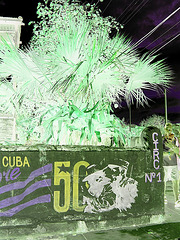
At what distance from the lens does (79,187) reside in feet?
14.0

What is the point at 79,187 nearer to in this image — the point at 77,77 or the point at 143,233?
the point at 143,233

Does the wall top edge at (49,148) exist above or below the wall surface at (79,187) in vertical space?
above

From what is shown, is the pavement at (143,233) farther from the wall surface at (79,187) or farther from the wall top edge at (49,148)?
the wall top edge at (49,148)

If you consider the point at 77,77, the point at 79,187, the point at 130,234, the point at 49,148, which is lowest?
the point at 130,234

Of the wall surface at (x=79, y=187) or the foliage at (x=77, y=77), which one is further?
the foliage at (x=77, y=77)

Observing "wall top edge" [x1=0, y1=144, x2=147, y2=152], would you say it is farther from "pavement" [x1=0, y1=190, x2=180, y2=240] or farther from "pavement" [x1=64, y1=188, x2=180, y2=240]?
"pavement" [x1=64, y1=188, x2=180, y2=240]

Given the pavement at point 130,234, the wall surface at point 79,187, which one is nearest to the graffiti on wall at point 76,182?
the wall surface at point 79,187

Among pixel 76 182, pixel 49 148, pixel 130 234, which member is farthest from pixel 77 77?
pixel 130 234

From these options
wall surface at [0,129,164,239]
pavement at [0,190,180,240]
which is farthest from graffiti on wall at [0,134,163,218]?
pavement at [0,190,180,240]

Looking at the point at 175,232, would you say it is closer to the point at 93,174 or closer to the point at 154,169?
the point at 154,169

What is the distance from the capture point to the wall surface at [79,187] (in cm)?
392

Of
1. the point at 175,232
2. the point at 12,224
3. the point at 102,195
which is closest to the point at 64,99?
the point at 102,195

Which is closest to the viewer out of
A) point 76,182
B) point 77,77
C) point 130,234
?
point 130,234

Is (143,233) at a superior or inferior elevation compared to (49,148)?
inferior
